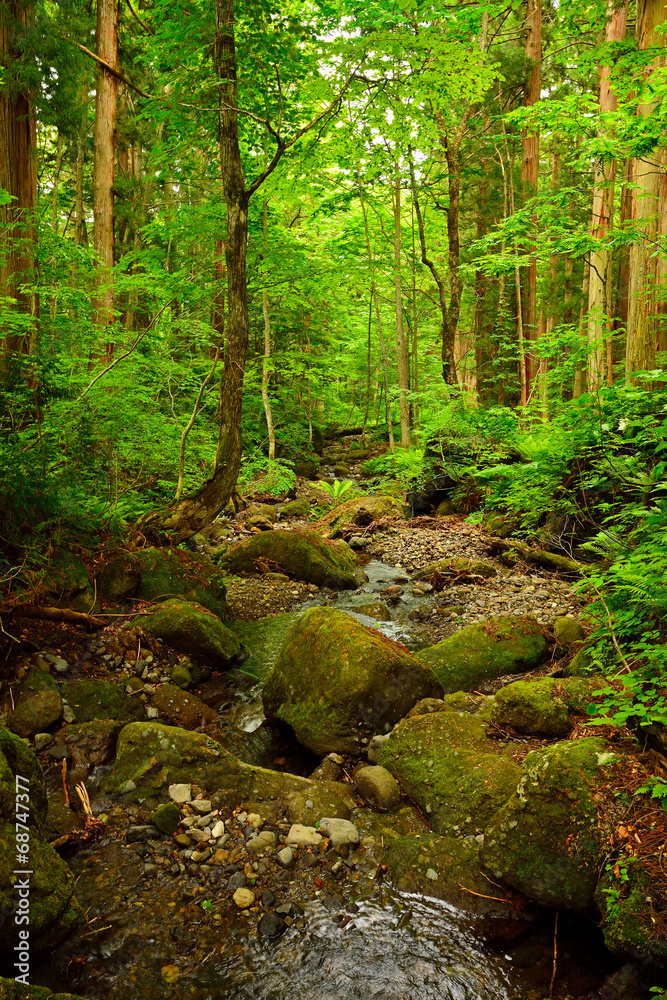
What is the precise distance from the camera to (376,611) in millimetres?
8047

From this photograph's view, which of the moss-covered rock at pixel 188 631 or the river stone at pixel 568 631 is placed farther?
the moss-covered rock at pixel 188 631

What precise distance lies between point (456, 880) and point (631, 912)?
3.55ft

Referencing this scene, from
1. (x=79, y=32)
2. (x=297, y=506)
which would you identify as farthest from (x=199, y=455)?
(x=79, y=32)

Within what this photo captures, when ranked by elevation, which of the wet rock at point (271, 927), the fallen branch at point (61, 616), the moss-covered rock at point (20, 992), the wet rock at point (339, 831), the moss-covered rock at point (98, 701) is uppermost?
the fallen branch at point (61, 616)

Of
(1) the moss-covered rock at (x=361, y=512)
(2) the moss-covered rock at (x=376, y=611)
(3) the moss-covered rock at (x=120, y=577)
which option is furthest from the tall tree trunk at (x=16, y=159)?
(1) the moss-covered rock at (x=361, y=512)

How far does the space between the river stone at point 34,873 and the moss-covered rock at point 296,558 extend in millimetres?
6495

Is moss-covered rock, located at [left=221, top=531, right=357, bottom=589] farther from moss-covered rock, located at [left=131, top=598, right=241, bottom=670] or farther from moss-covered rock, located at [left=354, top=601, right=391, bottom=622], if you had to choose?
moss-covered rock, located at [left=131, top=598, right=241, bottom=670]

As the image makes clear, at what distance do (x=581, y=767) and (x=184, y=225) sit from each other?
943cm

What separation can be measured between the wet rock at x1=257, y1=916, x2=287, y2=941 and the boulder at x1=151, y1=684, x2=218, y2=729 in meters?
2.14

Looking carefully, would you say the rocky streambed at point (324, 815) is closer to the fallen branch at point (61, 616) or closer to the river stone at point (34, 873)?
the river stone at point (34, 873)

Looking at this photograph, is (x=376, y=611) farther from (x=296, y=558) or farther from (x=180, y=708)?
(x=180, y=708)

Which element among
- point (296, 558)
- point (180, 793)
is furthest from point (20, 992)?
point (296, 558)

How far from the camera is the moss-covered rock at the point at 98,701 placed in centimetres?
456

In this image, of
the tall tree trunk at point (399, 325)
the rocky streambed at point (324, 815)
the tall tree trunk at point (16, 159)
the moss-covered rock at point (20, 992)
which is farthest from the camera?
the tall tree trunk at point (399, 325)
